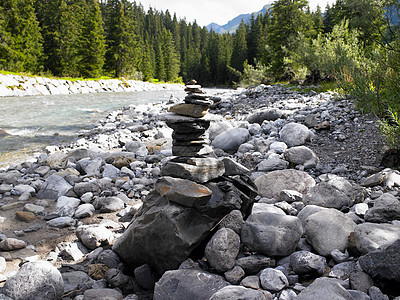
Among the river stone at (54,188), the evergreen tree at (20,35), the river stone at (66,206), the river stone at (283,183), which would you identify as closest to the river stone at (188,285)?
the river stone at (283,183)

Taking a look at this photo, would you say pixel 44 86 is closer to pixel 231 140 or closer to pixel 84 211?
pixel 231 140

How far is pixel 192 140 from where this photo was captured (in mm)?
3922

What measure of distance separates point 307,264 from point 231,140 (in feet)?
17.0

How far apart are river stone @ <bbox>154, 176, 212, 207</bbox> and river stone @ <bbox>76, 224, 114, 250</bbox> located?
3.59 feet

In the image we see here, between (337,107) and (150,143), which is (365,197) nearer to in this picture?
(337,107)

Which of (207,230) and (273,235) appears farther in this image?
(207,230)

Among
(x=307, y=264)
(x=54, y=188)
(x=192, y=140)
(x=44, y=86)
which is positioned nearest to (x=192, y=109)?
(x=192, y=140)

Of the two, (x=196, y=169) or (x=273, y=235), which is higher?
(x=196, y=169)

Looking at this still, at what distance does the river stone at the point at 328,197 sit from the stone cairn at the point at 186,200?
2.94 ft

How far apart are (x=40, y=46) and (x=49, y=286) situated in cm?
3959

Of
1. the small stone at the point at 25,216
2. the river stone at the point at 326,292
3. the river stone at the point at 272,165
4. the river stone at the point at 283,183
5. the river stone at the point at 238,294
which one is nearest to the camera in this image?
the river stone at the point at 326,292

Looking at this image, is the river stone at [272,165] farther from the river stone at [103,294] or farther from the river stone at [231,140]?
the river stone at [103,294]

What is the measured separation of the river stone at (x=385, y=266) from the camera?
2.19 metres

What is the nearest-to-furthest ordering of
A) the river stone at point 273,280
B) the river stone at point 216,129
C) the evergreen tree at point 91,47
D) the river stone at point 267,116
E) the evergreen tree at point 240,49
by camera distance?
the river stone at point 273,280, the river stone at point 216,129, the river stone at point 267,116, the evergreen tree at point 91,47, the evergreen tree at point 240,49
